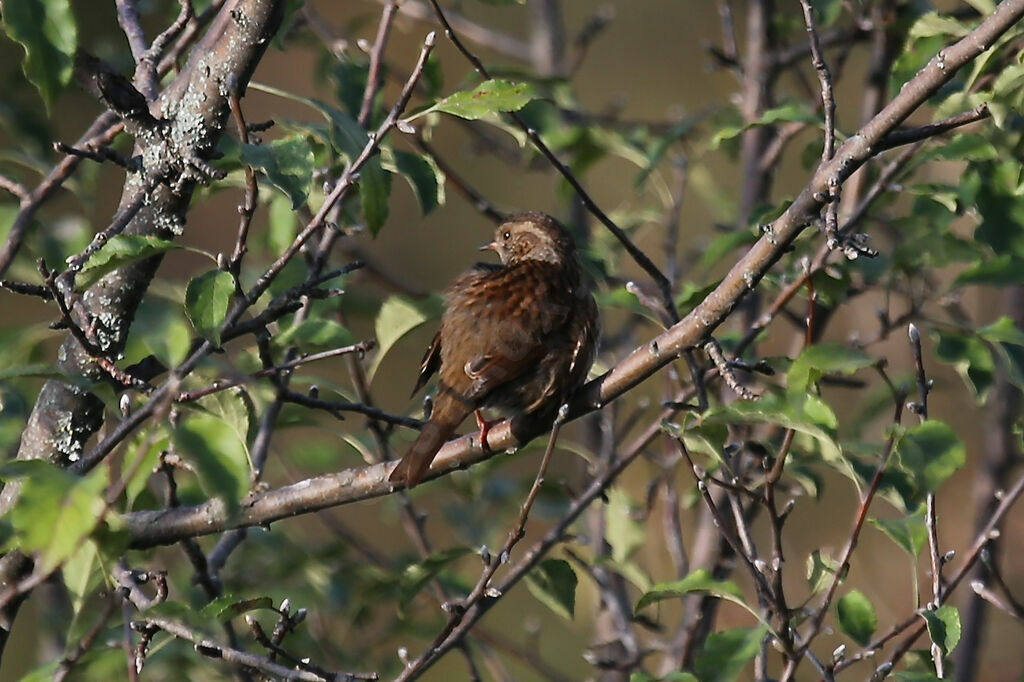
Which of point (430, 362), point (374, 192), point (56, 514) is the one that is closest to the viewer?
point (56, 514)

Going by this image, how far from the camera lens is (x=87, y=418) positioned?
2.79 metres

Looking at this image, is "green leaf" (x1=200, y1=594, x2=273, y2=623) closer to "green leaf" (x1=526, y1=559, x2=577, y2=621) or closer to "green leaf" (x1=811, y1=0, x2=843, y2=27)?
"green leaf" (x1=526, y1=559, x2=577, y2=621)

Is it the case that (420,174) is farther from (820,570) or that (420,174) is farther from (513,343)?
(820,570)

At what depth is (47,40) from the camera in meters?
2.50

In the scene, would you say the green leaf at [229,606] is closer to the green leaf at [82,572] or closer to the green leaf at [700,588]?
the green leaf at [82,572]

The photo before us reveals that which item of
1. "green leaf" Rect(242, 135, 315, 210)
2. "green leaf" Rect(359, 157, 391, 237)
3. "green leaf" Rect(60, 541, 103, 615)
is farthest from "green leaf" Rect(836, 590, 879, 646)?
"green leaf" Rect(60, 541, 103, 615)

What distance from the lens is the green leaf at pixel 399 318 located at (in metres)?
3.40

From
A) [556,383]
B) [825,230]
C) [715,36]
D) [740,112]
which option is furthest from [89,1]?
[825,230]

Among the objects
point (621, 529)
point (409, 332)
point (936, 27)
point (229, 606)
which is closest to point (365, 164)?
point (409, 332)

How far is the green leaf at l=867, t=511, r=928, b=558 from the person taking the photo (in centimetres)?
272

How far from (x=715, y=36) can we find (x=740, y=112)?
5936 mm

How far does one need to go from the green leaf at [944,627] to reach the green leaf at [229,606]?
52.2 inches

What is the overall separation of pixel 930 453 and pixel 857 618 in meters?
0.41

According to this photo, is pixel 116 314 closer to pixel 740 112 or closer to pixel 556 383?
pixel 556 383
